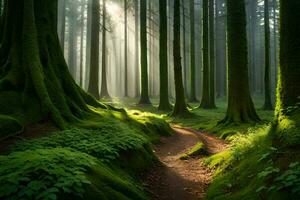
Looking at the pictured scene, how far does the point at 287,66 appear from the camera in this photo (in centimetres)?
689

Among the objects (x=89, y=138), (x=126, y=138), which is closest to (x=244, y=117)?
(x=126, y=138)

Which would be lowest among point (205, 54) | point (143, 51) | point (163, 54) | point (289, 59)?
point (289, 59)

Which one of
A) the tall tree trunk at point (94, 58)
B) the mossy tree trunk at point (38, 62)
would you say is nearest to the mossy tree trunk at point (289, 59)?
the mossy tree trunk at point (38, 62)

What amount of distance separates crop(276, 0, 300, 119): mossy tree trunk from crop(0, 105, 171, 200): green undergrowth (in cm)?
333

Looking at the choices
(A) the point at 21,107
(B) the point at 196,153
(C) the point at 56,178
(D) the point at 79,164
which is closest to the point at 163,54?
(B) the point at 196,153

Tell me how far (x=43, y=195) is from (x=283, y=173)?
3315 millimetres

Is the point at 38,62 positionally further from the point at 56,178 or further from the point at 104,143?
the point at 56,178

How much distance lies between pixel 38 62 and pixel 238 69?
8.39 meters

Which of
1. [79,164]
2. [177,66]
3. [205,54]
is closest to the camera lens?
[79,164]

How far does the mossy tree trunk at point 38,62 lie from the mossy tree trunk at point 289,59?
493cm

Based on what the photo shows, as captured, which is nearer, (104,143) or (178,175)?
(104,143)

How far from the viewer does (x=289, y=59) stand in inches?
270

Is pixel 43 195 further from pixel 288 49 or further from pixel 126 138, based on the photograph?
pixel 288 49

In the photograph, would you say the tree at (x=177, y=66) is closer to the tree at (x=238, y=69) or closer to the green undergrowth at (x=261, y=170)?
the tree at (x=238, y=69)
